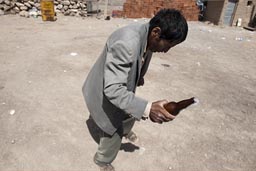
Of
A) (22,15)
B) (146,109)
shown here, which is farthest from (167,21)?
(22,15)

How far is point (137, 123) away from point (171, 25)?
7.20ft

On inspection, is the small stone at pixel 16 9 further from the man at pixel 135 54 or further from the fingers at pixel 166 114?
the fingers at pixel 166 114

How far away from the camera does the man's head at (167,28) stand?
1.67 meters

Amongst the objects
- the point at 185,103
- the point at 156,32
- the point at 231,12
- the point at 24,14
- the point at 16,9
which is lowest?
the point at 24,14

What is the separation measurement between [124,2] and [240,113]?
31.1ft

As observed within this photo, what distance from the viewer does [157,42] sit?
1.80 metres

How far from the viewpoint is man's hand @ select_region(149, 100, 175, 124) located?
1.74 meters

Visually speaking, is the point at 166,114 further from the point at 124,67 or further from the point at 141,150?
the point at 141,150

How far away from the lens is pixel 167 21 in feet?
5.45

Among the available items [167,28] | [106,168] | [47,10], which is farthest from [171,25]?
[47,10]

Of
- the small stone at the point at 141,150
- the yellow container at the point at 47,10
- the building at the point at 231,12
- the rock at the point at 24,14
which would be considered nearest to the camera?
the small stone at the point at 141,150

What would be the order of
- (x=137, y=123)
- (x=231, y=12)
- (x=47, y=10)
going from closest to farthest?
(x=137, y=123) → (x=47, y=10) → (x=231, y=12)

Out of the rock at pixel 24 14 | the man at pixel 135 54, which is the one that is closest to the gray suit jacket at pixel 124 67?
the man at pixel 135 54

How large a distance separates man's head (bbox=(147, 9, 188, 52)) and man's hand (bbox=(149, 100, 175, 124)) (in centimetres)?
41
